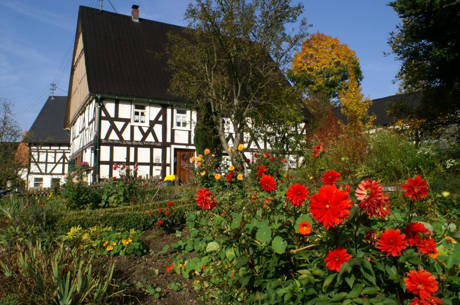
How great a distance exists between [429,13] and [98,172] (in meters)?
Result: 11.9

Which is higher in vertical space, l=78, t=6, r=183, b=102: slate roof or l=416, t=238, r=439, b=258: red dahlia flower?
l=78, t=6, r=183, b=102: slate roof

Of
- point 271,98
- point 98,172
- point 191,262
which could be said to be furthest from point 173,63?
point 191,262

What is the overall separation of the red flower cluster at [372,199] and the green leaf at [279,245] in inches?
18.2

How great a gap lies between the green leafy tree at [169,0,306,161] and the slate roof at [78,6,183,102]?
2.37 meters

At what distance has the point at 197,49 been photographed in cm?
1128

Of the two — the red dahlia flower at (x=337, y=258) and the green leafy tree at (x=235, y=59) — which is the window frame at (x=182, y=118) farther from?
the red dahlia flower at (x=337, y=258)

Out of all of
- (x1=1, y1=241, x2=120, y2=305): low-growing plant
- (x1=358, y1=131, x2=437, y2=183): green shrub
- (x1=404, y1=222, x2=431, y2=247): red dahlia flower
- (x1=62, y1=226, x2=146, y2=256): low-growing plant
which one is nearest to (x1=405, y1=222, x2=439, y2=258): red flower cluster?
(x1=404, y1=222, x2=431, y2=247): red dahlia flower

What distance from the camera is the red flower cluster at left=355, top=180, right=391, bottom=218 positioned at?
52.6 inches

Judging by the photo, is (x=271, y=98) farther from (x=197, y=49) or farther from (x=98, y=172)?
(x=98, y=172)

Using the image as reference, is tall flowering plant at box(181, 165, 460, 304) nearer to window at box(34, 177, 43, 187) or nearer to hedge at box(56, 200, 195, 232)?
hedge at box(56, 200, 195, 232)

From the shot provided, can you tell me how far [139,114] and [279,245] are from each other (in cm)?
1361

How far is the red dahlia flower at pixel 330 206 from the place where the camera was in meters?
1.28

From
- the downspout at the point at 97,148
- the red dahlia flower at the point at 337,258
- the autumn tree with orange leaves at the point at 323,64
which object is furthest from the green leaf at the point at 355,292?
the autumn tree with orange leaves at the point at 323,64

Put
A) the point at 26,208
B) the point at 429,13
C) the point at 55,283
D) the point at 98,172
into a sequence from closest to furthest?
the point at 55,283 → the point at 26,208 → the point at 429,13 → the point at 98,172
